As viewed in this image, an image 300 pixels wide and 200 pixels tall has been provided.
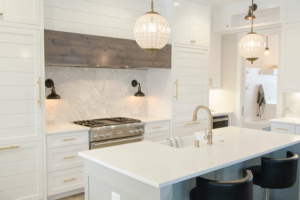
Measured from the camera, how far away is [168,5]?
436 cm

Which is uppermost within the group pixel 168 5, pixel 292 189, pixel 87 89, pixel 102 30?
pixel 168 5

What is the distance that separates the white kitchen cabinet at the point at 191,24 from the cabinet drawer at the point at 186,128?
4.44ft

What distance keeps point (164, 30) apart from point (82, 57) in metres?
1.46

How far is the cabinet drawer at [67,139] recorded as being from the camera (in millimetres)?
3155

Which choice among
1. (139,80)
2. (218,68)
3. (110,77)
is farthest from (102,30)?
(218,68)

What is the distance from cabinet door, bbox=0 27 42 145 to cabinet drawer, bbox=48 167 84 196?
54cm

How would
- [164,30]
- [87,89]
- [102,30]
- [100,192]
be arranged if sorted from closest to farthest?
[100,192] → [164,30] → [102,30] → [87,89]

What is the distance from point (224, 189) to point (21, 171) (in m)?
2.28

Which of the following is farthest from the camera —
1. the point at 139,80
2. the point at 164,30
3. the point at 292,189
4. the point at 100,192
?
the point at 139,80

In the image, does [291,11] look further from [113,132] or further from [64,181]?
[64,181]

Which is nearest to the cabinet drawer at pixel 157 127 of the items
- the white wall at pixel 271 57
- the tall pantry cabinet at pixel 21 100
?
the tall pantry cabinet at pixel 21 100

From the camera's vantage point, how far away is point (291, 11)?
4.32 meters

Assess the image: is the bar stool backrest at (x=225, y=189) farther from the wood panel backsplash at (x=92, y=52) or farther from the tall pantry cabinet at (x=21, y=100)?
the wood panel backsplash at (x=92, y=52)

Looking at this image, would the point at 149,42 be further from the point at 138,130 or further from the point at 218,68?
the point at 218,68
